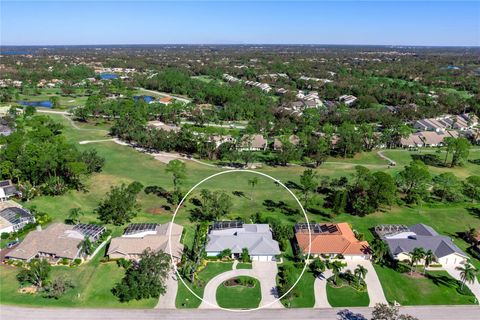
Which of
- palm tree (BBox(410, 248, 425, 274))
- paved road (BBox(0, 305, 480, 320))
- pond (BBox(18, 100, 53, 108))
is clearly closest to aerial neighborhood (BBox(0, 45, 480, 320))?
palm tree (BBox(410, 248, 425, 274))

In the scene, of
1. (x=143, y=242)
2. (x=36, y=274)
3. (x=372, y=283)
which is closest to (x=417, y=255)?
(x=372, y=283)

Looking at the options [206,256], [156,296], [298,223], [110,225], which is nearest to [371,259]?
[298,223]

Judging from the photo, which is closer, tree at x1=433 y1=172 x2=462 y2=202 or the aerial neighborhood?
the aerial neighborhood

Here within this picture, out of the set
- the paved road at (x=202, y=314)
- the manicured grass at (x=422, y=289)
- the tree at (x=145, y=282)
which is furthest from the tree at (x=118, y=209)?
the manicured grass at (x=422, y=289)

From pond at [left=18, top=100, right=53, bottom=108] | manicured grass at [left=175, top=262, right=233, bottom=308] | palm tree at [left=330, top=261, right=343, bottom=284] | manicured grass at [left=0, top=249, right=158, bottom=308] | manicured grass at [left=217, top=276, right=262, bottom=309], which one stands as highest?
pond at [left=18, top=100, right=53, bottom=108]

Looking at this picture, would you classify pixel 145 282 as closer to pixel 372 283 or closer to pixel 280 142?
pixel 372 283

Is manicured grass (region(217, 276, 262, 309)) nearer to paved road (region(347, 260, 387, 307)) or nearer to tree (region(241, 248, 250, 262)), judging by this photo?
tree (region(241, 248, 250, 262))

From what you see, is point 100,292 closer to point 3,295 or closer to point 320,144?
point 3,295
